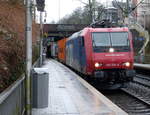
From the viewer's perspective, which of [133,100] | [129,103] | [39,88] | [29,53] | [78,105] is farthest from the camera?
[133,100]

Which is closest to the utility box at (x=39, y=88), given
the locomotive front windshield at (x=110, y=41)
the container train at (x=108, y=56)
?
the container train at (x=108, y=56)

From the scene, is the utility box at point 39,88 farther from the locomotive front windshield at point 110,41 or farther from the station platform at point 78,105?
the locomotive front windshield at point 110,41

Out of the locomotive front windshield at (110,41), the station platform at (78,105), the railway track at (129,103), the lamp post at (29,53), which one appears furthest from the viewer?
the locomotive front windshield at (110,41)

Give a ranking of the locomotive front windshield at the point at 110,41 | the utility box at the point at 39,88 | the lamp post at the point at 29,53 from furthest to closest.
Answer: the locomotive front windshield at the point at 110,41
the utility box at the point at 39,88
the lamp post at the point at 29,53

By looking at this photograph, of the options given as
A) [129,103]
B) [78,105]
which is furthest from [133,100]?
[78,105]

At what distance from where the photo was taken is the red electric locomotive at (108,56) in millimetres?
16891

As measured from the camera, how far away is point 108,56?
17.0 m

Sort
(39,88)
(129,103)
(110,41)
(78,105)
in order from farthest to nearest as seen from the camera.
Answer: (110,41) < (129,103) < (78,105) < (39,88)

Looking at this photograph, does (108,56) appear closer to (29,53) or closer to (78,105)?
(78,105)

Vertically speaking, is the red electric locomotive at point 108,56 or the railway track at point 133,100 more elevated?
the red electric locomotive at point 108,56

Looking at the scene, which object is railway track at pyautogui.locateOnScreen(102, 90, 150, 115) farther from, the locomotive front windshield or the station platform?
the locomotive front windshield

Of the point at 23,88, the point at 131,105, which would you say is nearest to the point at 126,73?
the point at 131,105

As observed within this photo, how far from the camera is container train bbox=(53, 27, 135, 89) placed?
55.4ft

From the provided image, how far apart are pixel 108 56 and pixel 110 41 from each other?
981 millimetres
